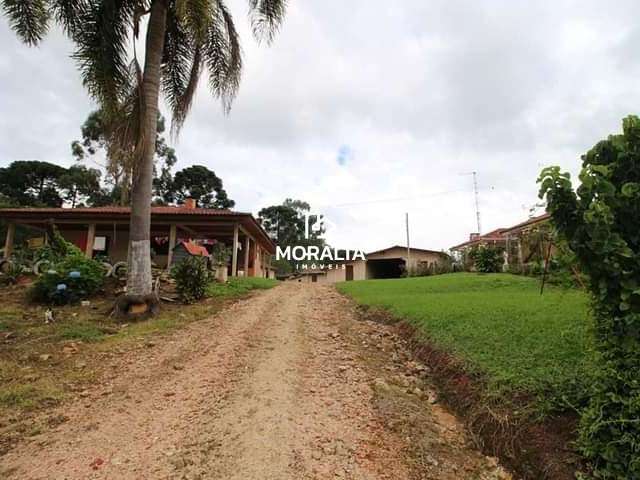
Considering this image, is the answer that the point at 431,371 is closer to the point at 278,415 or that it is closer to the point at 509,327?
the point at 509,327

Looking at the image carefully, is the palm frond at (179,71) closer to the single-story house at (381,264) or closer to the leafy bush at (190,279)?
the leafy bush at (190,279)

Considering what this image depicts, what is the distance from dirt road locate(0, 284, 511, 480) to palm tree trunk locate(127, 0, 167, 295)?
2565 mm

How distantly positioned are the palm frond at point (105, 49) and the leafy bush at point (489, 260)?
1397cm

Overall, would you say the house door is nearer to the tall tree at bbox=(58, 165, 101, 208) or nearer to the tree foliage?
the tree foliage

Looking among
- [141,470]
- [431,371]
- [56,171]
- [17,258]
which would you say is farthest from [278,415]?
[56,171]

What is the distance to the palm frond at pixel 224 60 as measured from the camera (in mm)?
8789

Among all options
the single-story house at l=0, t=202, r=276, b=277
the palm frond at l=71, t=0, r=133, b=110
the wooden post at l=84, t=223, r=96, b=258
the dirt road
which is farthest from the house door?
the dirt road

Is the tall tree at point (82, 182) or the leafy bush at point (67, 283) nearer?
the leafy bush at point (67, 283)

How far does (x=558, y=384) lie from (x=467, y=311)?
3.08 meters

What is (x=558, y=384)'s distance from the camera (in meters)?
2.96

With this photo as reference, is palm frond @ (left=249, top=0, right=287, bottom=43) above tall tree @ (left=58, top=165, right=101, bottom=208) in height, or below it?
below

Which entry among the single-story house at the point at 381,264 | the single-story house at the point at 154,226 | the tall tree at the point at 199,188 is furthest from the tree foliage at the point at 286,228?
the single-story house at the point at 154,226

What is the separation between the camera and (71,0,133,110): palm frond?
7.03 metres

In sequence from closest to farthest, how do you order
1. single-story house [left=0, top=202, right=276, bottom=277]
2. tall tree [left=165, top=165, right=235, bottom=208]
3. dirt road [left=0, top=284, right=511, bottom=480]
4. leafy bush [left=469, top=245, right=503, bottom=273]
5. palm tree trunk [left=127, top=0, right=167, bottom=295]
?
1. dirt road [left=0, top=284, right=511, bottom=480]
2. palm tree trunk [left=127, top=0, right=167, bottom=295]
3. single-story house [left=0, top=202, right=276, bottom=277]
4. leafy bush [left=469, top=245, right=503, bottom=273]
5. tall tree [left=165, top=165, right=235, bottom=208]
